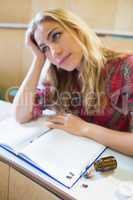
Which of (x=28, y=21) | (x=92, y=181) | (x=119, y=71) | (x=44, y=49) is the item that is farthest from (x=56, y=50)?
(x=28, y=21)

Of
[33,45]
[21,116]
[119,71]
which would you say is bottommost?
[21,116]

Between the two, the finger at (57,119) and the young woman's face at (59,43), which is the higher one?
the young woman's face at (59,43)

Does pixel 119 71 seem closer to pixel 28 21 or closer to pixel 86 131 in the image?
pixel 86 131

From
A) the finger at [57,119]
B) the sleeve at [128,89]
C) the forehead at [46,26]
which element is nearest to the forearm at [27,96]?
the finger at [57,119]

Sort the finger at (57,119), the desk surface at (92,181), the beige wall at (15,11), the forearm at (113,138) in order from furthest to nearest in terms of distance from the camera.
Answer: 1. the beige wall at (15,11)
2. the finger at (57,119)
3. the forearm at (113,138)
4. the desk surface at (92,181)

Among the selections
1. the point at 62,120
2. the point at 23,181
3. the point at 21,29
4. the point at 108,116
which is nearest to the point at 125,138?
the point at 108,116

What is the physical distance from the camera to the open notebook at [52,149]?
807 mm

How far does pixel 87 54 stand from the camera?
1093mm

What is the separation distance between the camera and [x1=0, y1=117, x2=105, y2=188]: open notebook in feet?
2.65

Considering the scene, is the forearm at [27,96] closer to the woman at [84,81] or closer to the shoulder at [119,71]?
the woman at [84,81]

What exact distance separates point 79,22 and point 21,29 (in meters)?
1.19

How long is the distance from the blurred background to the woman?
0.78 meters

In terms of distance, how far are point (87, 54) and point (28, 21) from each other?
4.15 ft

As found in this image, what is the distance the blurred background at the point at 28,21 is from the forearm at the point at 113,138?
1.07 m
